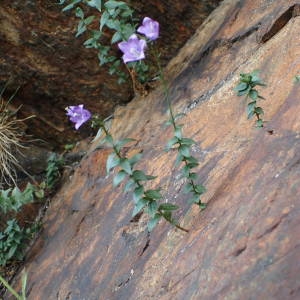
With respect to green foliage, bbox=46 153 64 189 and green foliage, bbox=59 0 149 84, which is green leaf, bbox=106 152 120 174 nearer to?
green foliage, bbox=59 0 149 84

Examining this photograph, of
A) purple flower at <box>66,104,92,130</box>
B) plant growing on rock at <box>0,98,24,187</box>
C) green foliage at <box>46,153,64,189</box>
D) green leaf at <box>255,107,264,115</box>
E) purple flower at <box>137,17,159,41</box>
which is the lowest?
green foliage at <box>46,153,64,189</box>

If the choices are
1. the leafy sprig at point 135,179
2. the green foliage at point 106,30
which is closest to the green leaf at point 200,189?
the leafy sprig at point 135,179

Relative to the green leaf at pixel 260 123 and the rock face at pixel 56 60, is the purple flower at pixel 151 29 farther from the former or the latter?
the rock face at pixel 56 60

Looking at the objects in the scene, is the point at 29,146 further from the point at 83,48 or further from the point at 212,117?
the point at 212,117

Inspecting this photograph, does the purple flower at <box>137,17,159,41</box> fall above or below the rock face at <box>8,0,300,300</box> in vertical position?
above

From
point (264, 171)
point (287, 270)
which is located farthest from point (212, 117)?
point (287, 270)

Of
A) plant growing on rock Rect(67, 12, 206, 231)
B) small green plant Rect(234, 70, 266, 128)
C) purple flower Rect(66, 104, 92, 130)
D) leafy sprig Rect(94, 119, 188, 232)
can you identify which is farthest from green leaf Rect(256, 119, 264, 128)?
purple flower Rect(66, 104, 92, 130)

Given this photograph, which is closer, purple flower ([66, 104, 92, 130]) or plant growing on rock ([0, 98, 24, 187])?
purple flower ([66, 104, 92, 130])
